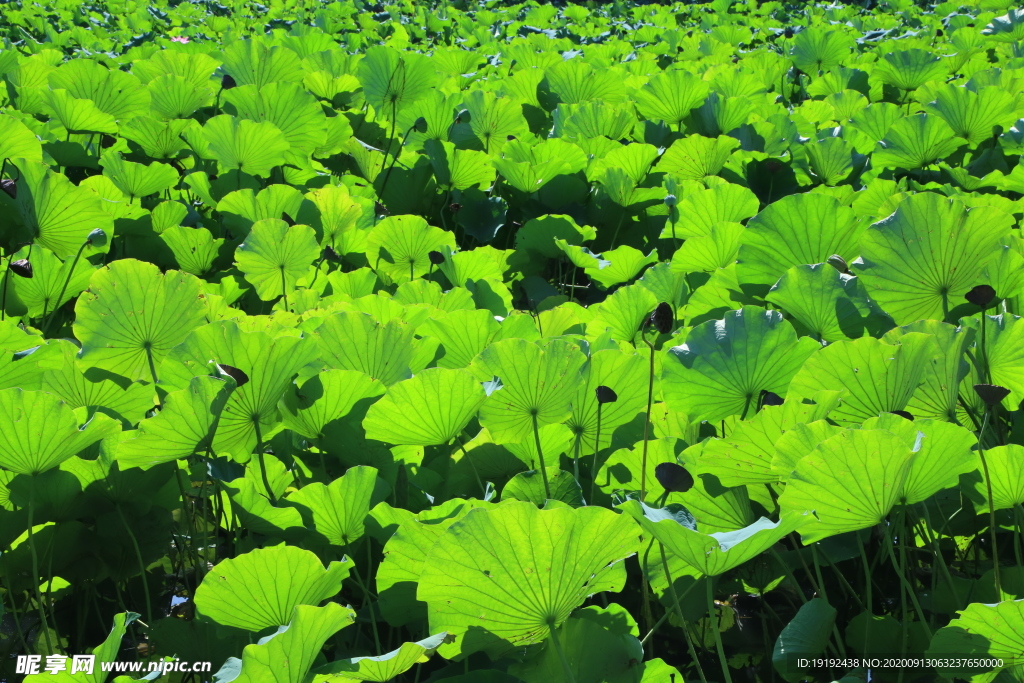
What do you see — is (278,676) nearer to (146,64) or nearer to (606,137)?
(606,137)

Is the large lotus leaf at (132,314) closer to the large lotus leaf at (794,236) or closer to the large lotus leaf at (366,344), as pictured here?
the large lotus leaf at (366,344)

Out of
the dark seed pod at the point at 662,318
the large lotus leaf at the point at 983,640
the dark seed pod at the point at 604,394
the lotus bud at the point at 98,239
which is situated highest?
the dark seed pod at the point at 662,318

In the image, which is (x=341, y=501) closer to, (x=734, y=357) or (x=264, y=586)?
(x=264, y=586)

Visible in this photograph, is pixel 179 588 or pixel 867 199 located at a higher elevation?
pixel 867 199

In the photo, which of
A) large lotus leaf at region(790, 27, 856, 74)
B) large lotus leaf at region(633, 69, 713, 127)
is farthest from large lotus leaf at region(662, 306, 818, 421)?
large lotus leaf at region(790, 27, 856, 74)

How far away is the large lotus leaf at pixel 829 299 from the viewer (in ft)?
3.24

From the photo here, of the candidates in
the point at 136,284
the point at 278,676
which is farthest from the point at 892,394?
the point at 136,284

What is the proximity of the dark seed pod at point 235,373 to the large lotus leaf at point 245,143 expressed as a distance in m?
1.01

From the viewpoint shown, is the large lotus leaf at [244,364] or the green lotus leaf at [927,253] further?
the green lotus leaf at [927,253]

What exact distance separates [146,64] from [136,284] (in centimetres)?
173

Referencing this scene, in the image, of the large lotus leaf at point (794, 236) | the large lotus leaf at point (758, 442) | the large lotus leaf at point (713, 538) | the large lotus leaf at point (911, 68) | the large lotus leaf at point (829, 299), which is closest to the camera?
the large lotus leaf at point (713, 538)

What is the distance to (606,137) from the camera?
2.03 m

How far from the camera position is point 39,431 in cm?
77

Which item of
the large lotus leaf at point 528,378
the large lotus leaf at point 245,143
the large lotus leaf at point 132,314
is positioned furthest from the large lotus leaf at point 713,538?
the large lotus leaf at point 245,143
